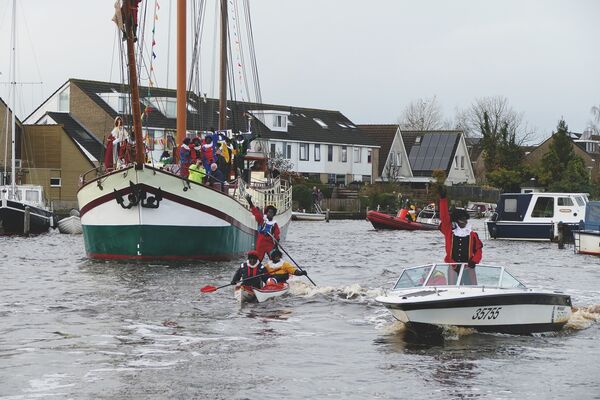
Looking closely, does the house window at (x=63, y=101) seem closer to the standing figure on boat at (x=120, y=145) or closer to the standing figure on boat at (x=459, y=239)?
the standing figure on boat at (x=120, y=145)

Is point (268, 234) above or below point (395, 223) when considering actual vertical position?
above

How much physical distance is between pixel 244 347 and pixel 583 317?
7350 millimetres

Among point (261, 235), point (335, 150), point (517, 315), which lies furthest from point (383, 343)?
point (335, 150)

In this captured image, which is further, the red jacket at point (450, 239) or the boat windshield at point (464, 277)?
the red jacket at point (450, 239)

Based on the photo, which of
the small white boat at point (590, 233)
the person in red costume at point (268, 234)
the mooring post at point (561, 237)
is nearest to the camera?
the person in red costume at point (268, 234)

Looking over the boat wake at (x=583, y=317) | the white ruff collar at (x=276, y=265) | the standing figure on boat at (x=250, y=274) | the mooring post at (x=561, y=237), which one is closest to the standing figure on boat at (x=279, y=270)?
the white ruff collar at (x=276, y=265)

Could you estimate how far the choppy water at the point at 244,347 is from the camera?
1499 cm

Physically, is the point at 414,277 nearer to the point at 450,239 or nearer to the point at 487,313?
the point at 450,239

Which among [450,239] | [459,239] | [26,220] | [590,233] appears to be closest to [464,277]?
[459,239]

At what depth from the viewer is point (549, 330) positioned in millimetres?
19344

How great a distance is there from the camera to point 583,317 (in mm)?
21375

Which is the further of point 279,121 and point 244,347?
point 279,121

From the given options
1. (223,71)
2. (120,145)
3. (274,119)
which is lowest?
(120,145)

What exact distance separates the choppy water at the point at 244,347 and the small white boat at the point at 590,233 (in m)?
12.1
